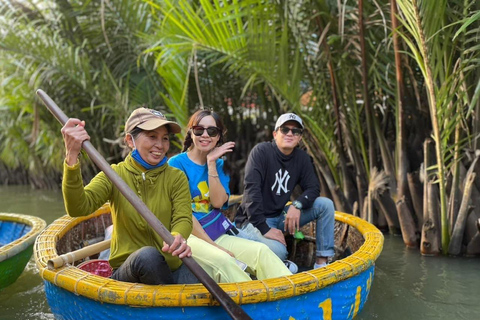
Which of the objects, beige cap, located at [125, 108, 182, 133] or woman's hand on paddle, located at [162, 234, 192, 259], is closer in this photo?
woman's hand on paddle, located at [162, 234, 192, 259]

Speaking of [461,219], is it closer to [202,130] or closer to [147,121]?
[202,130]

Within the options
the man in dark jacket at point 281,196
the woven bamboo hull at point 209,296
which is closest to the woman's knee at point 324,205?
the man in dark jacket at point 281,196

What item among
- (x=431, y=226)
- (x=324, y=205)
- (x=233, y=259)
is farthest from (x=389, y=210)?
(x=233, y=259)

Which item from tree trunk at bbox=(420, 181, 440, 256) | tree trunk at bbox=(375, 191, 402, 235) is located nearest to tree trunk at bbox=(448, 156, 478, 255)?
tree trunk at bbox=(420, 181, 440, 256)

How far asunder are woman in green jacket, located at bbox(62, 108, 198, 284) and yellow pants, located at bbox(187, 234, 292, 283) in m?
0.11

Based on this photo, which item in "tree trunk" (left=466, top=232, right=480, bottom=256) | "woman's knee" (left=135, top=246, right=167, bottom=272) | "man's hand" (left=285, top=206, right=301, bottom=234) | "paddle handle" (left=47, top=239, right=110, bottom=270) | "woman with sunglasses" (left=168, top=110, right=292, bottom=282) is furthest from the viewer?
"tree trunk" (left=466, top=232, right=480, bottom=256)

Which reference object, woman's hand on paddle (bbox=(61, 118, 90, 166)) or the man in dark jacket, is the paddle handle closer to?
woman's hand on paddle (bbox=(61, 118, 90, 166))

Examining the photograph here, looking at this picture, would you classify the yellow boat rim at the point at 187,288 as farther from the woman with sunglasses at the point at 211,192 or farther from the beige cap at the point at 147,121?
the beige cap at the point at 147,121

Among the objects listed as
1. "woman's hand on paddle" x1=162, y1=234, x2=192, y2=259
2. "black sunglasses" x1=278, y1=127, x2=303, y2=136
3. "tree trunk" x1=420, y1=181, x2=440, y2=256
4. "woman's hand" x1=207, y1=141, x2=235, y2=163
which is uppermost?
"black sunglasses" x1=278, y1=127, x2=303, y2=136

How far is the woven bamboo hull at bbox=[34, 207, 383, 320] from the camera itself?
1761mm

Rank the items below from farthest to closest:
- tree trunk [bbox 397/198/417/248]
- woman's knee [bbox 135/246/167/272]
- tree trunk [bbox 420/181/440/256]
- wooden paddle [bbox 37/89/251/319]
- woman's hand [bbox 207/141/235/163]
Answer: tree trunk [bbox 397/198/417/248] → tree trunk [bbox 420/181/440/256] → woman's hand [bbox 207/141/235/163] → woman's knee [bbox 135/246/167/272] → wooden paddle [bbox 37/89/251/319]

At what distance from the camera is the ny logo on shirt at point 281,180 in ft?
9.55

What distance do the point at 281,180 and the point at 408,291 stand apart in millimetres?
1292

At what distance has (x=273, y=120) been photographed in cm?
641
